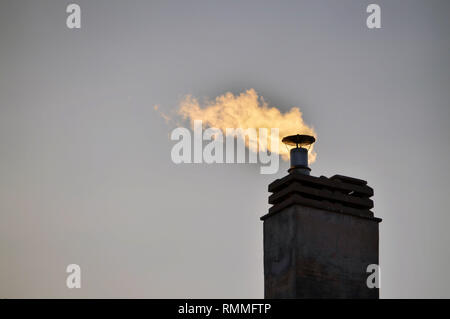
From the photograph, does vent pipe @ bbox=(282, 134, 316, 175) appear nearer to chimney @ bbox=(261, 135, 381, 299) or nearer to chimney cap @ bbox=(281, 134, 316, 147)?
chimney cap @ bbox=(281, 134, 316, 147)

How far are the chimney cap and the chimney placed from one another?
0.75 meters

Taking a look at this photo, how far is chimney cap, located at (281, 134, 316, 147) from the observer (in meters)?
16.6

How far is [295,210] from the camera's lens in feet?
49.6

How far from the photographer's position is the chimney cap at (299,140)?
16.6 meters

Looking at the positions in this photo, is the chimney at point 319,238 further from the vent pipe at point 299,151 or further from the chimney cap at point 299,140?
the chimney cap at point 299,140

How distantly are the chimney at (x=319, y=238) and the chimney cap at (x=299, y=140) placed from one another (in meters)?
0.75

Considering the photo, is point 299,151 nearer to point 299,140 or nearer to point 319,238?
point 299,140

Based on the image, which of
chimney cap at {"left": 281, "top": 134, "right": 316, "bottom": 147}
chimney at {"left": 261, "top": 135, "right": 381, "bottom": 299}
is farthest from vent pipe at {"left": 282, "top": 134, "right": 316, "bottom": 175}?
chimney at {"left": 261, "top": 135, "right": 381, "bottom": 299}

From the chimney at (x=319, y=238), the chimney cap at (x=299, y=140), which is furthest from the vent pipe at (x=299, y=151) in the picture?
the chimney at (x=319, y=238)

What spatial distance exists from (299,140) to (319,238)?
8.30 ft
